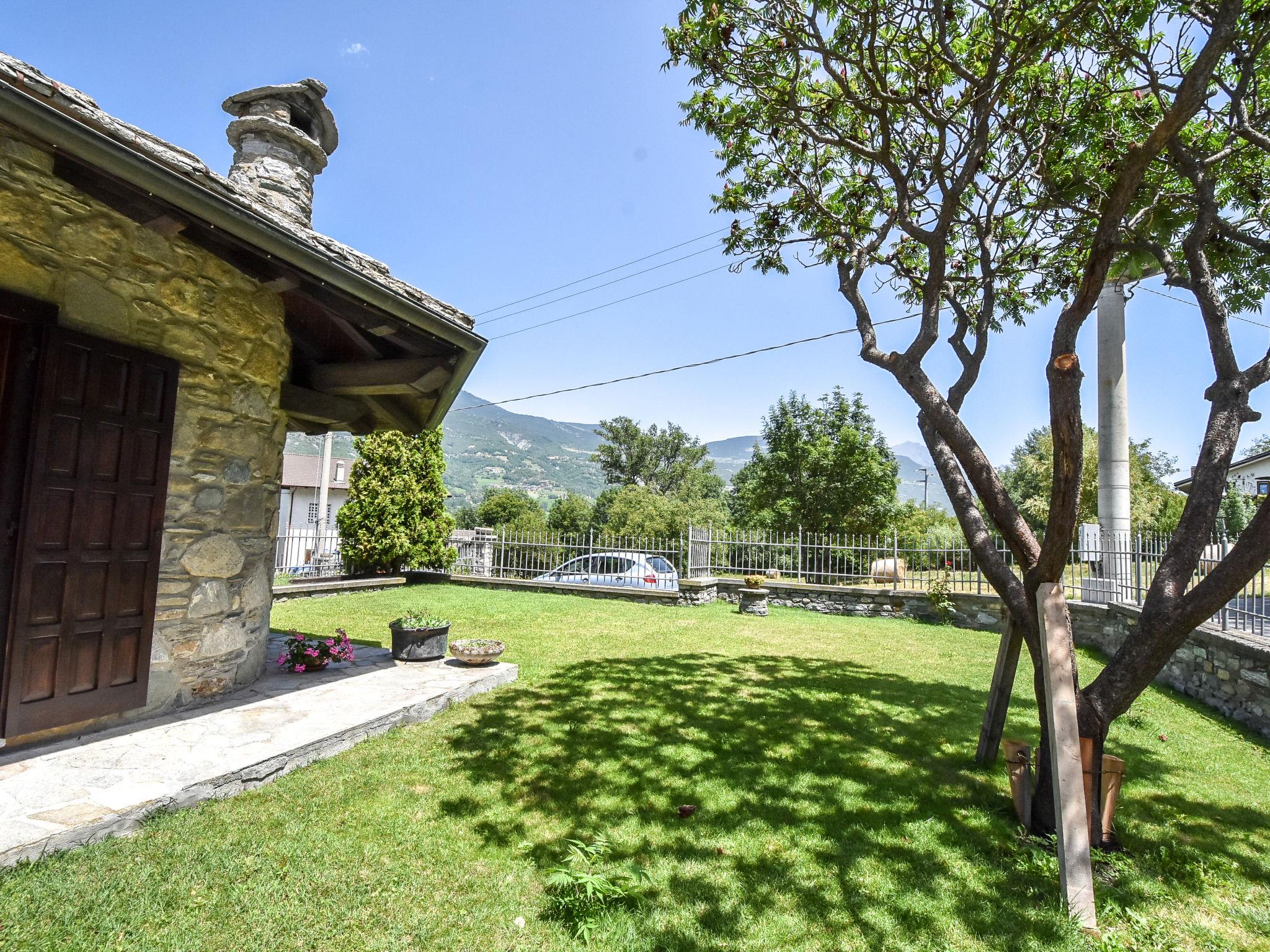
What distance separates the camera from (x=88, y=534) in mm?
3646

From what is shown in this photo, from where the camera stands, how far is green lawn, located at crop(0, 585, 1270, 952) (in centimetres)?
232

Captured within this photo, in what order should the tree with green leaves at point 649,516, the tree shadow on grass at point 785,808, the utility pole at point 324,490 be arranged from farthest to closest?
the tree with green leaves at point 649,516
the utility pole at point 324,490
the tree shadow on grass at point 785,808

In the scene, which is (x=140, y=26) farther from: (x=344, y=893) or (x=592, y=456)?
(x=592, y=456)

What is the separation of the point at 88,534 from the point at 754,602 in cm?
974

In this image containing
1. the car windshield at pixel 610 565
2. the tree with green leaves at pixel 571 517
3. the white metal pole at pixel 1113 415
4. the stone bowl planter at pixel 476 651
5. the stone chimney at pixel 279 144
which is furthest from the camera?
the tree with green leaves at pixel 571 517

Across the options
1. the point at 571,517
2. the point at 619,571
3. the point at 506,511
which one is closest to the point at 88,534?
the point at 619,571

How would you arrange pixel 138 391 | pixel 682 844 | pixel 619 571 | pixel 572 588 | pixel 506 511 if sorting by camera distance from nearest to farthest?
pixel 682 844 < pixel 138 391 < pixel 572 588 < pixel 619 571 < pixel 506 511

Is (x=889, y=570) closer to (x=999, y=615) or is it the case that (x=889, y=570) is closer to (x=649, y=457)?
(x=999, y=615)

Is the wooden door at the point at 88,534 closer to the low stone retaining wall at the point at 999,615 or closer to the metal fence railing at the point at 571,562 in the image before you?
the low stone retaining wall at the point at 999,615

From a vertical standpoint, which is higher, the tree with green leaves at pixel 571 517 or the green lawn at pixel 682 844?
the tree with green leaves at pixel 571 517

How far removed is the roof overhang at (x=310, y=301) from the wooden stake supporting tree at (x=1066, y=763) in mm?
4274

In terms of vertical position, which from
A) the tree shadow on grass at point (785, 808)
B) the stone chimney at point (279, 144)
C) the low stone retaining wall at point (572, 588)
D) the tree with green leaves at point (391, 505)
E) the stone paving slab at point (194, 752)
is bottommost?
the tree shadow on grass at point (785, 808)

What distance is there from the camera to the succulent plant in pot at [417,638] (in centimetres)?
586

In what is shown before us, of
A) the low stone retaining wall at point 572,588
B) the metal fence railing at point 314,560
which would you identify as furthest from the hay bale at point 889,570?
the metal fence railing at point 314,560
